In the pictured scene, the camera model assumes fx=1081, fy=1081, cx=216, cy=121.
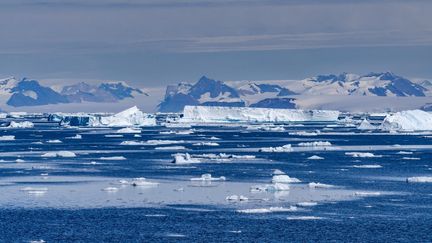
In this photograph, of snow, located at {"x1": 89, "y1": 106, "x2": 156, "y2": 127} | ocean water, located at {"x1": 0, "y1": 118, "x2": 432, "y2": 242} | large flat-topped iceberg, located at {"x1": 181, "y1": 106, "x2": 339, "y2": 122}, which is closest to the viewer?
ocean water, located at {"x1": 0, "y1": 118, "x2": 432, "y2": 242}

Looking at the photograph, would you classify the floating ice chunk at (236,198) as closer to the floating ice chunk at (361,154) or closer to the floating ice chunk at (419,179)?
the floating ice chunk at (419,179)

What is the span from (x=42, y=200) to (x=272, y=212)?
26.7ft

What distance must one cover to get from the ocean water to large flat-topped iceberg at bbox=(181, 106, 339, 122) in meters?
64.6

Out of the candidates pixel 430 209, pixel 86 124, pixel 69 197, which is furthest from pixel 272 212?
pixel 86 124

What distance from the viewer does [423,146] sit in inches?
2687

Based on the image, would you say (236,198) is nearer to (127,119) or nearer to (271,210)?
(271,210)

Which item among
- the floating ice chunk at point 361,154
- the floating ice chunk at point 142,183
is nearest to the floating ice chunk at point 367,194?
the floating ice chunk at point 142,183

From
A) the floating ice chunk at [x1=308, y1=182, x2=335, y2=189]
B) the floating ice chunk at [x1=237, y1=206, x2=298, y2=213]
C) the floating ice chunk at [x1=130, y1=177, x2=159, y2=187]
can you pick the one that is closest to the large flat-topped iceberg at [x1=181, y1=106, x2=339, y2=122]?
the floating ice chunk at [x1=130, y1=177, x2=159, y2=187]

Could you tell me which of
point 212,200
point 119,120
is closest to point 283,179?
point 212,200

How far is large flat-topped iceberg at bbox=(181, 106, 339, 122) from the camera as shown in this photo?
123 metres

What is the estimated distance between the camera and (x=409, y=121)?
299 ft

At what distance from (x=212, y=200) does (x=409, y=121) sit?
58.6 meters

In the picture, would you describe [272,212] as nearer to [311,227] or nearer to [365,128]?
[311,227]

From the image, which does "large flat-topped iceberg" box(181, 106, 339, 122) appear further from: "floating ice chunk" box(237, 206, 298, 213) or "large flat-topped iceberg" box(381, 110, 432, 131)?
"floating ice chunk" box(237, 206, 298, 213)
